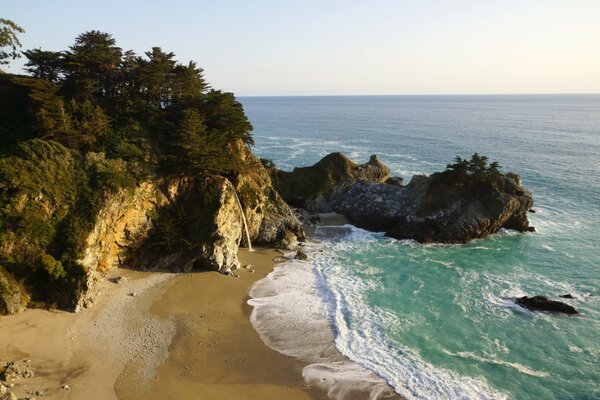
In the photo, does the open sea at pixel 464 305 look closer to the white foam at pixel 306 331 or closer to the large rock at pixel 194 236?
the white foam at pixel 306 331

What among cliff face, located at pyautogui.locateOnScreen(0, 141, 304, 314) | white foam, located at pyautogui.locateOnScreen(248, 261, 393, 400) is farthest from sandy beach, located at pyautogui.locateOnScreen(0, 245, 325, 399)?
cliff face, located at pyautogui.locateOnScreen(0, 141, 304, 314)

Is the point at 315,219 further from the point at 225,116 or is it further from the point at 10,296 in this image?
the point at 10,296

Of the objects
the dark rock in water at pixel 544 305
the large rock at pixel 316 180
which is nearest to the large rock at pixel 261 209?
the large rock at pixel 316 180

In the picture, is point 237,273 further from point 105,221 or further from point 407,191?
point 407,191

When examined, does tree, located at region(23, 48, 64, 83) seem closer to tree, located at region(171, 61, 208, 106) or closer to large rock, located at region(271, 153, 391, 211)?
tree, located at region(171, 61, 208, 106)

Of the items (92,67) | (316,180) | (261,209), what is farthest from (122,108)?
(316,180)

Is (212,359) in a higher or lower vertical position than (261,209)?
lower
